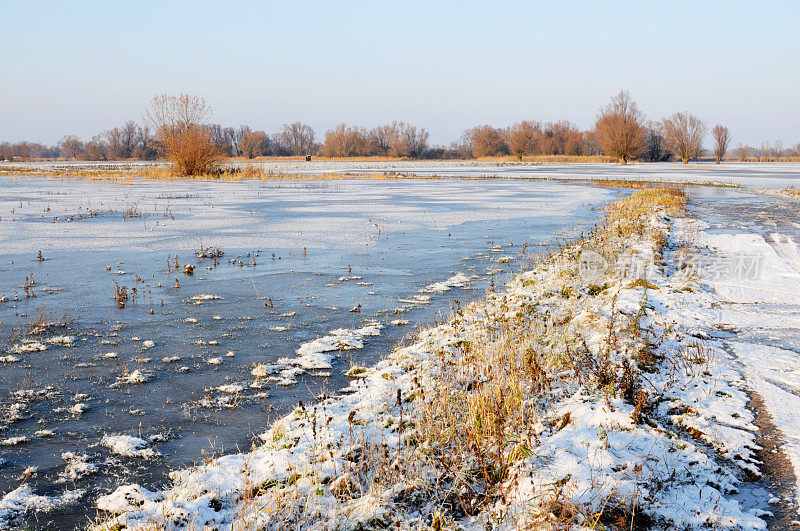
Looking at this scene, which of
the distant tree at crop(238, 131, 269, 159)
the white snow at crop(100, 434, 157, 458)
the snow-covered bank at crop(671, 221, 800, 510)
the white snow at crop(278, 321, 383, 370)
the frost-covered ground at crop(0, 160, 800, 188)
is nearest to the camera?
the white snow at crop(100, 434, 157, 458)

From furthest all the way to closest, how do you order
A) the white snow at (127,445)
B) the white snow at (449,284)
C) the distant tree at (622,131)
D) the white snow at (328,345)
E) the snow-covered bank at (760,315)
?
the distant tree at (622,131) < the white snow at (449,284) < the white snow at (328,345) < the snow-covered bank at (760,315) < the white snow at (127,445)

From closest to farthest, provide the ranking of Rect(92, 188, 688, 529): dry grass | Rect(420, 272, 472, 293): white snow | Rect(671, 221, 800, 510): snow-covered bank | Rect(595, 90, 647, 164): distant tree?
Rect(92, 188, 688, 529): dry grass
Rect(671, 221, 800, 510): snow-covered bank
Rect(420, 272, 472, 293): white snow
Rect(595, 90, 647, 164): distant tree

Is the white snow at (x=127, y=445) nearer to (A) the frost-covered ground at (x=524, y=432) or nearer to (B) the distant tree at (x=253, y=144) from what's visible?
(A) the frost-covered ground at (x=524, y=432)

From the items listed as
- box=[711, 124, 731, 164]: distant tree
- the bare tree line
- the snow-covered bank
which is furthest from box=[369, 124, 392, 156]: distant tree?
the snow-covered bank

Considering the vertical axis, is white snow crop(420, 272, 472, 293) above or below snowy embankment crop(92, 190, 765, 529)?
above

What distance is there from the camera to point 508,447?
466cm

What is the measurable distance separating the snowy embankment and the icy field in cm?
65

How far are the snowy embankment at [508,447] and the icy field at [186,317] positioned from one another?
655mm

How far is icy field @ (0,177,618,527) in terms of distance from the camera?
16.8 ft

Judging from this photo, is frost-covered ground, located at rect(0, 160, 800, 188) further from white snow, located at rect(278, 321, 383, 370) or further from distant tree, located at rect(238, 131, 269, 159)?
distant tree, located at rect(238, 131, 269, 159)

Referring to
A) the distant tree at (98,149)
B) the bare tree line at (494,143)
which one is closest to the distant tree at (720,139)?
the bare tree line at (494,143)

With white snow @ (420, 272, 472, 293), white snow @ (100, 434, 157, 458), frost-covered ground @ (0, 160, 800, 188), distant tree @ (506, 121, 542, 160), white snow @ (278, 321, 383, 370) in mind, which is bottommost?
white snow @ (100, 434, 157, 458)

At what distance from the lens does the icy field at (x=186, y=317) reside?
16.8ft

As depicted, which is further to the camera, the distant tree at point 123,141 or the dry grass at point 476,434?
the distant tree at point 123,141
